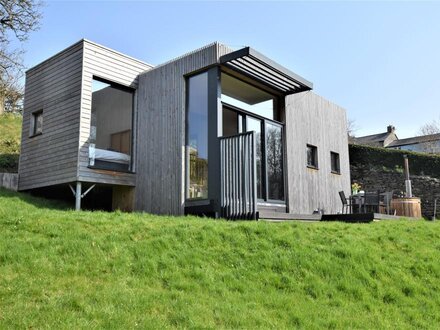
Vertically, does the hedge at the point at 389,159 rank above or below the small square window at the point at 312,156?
above

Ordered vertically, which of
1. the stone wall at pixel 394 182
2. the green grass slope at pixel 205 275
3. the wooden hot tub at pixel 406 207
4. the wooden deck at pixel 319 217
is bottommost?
the green grass slope at pixel 205 275

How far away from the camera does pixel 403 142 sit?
1686 inches

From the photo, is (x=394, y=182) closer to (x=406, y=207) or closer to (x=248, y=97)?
(x=406, y=207)

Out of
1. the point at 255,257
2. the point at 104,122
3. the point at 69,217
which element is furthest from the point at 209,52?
the point at 255,257

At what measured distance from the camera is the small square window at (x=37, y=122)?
12.3 m

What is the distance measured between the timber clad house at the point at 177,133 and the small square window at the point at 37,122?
28 millimetres

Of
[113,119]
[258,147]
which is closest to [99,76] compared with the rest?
[113,119]

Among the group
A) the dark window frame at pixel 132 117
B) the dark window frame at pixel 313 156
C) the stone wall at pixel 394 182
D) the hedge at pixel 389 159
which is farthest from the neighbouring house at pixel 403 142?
the dark window frame at pixel 132 117

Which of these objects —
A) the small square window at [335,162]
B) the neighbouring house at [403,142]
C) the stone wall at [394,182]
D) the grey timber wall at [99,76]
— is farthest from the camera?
the neighbouring house at [403,142]

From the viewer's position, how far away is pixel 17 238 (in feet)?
19.9

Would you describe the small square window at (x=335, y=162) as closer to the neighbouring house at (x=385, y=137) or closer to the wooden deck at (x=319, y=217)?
the wooden deck at (x=319, y=217)

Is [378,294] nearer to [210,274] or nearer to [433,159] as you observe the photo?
[210,274]

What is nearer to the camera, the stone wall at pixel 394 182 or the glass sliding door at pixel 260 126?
A: the glass sliding door at pixel 260 126

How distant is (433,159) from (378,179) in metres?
2.77
